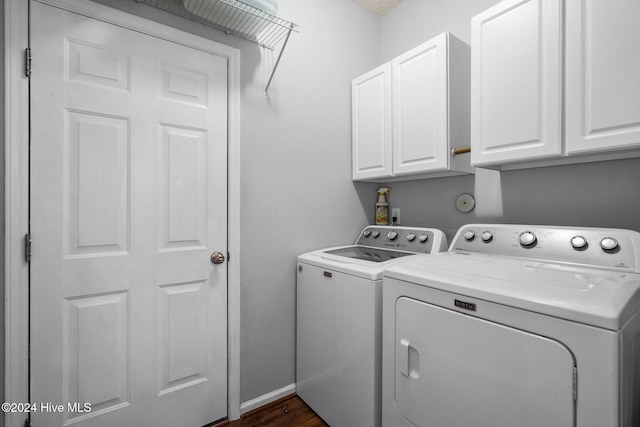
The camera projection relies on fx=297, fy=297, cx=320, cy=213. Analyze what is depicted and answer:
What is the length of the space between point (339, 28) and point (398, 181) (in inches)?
47.1

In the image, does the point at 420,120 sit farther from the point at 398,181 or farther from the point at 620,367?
the point at 620,367

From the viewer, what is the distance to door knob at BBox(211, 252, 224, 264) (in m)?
1.64

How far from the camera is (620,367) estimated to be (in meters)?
0.72

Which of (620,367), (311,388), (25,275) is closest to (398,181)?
(311,388)

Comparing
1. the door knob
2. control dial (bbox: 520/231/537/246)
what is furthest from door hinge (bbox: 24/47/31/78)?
control dial (bbox: 520/231/537/246)

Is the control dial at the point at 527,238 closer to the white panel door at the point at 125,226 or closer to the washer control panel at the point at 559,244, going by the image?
the washer control panel at the point at 559,244

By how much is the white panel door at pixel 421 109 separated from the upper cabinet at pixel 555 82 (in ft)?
0.58

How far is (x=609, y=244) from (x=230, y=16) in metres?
2.00

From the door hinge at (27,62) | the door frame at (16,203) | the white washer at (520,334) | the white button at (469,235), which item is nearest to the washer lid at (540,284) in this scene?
the white washer at (520,334)

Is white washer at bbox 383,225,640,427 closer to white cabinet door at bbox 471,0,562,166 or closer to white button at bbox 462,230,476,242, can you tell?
white button at bbox 462,230,476,242

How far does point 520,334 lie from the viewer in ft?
2.89

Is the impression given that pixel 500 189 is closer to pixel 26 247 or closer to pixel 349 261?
pixel 349 261

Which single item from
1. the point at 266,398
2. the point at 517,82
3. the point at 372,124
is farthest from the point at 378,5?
the point at 266,398

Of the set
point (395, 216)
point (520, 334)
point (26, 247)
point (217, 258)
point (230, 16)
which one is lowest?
point (520, 334)
